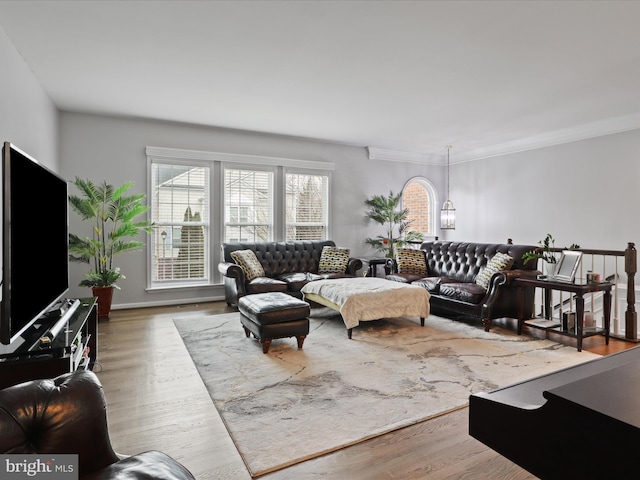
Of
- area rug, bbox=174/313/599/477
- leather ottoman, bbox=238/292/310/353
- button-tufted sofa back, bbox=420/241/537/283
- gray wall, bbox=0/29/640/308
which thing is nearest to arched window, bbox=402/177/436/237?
gray wall, bbox=0/29/640/308

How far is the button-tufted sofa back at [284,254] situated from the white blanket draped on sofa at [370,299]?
5.01ft

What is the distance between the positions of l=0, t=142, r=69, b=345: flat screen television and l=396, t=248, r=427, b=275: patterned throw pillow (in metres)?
4.49

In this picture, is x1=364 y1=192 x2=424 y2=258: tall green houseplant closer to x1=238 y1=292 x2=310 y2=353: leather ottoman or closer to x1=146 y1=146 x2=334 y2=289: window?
x1=146 y1=146 x2=334 y2=289: window

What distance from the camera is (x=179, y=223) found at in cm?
588

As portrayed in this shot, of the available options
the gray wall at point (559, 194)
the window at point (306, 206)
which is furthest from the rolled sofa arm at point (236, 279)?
the gray wall at point (559, 194)

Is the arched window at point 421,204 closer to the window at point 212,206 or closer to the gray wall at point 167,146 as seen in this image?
the gray wall at point 167,146

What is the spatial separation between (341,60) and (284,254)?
328cm

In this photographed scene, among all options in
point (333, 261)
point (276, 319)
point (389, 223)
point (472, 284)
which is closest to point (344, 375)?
point (276, 319)

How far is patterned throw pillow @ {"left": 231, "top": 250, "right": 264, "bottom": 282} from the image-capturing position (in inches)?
210

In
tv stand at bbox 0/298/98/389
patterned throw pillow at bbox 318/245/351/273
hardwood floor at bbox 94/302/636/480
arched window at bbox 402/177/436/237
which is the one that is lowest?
hardwood floor at bbox 94/302/636/480

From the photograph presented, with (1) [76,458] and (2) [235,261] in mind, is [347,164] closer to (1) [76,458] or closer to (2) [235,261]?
(2) [235,261]

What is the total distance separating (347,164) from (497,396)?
6.51 metres

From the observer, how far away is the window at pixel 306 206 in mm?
6750

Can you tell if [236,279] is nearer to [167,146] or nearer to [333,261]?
[333,261]
